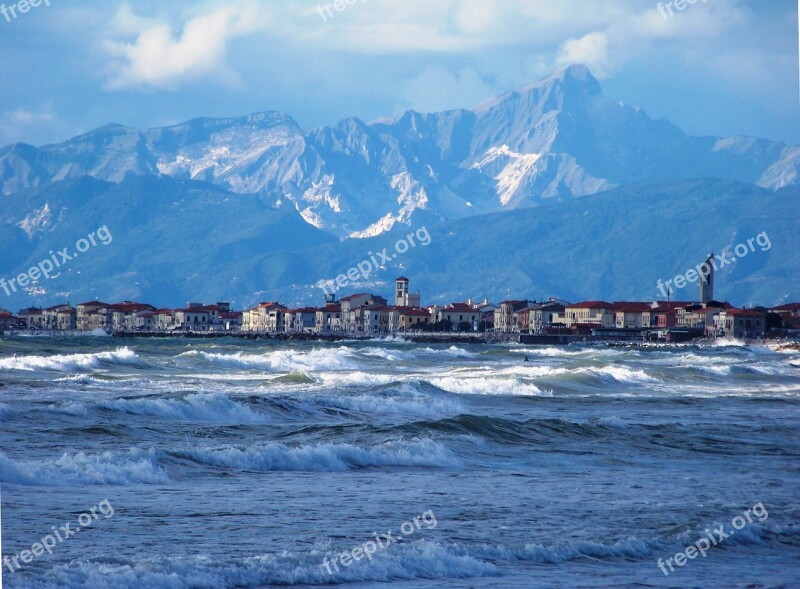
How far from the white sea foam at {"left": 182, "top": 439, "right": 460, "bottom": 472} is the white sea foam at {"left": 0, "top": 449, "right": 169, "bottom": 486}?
143cm

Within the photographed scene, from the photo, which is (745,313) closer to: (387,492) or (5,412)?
(5,412)

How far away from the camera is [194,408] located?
28.3 meters

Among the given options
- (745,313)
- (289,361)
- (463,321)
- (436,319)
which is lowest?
(289,361)

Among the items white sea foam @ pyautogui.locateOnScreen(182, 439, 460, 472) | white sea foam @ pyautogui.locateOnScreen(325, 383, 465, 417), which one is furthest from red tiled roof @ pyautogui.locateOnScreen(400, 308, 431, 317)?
white sea foam @ pyautogui.locateOnScreen(182, 439, 460, 472)

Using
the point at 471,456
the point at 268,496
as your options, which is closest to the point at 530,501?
the point at 268,496

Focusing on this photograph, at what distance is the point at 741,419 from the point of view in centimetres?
3017

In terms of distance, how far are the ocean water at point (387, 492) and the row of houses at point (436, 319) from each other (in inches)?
4731

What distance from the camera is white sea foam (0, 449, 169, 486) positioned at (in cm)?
1670

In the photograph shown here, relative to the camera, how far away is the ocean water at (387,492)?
12.7m

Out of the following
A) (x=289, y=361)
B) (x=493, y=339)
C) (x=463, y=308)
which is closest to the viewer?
(x=289, y=361)

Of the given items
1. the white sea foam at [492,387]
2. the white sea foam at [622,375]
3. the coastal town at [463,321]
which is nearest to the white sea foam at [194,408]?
the white sea foam at [492,387]

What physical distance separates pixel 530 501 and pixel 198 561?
18.5 feet

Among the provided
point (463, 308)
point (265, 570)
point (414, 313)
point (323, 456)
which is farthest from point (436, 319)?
point (265, 570)

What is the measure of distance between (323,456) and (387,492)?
9.61 feet
